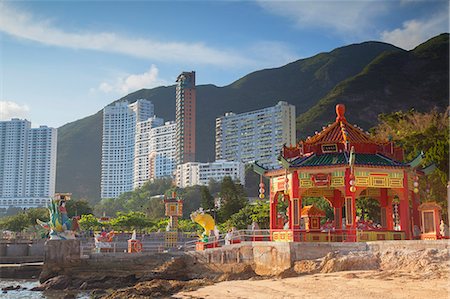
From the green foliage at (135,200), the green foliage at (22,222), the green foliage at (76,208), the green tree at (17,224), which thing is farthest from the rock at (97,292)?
the green foliage at (135,200)

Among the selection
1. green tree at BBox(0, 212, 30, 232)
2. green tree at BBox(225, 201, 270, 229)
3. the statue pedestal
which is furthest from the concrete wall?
green tree at BBox(0, 212, 30, 232)

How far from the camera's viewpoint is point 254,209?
5347 centimetres

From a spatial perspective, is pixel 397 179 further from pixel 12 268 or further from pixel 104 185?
pixel 104 185

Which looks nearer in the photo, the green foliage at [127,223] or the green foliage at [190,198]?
the green foliage at [127,223]

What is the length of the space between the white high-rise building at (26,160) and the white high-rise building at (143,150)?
3324 centimetres

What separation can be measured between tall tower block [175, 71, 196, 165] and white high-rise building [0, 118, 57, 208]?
133 ft

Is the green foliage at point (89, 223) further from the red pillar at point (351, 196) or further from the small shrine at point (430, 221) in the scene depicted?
the small shrine at point (430, 221)

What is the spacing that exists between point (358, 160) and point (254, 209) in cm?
2979

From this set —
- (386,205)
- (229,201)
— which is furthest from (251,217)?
(386,205)

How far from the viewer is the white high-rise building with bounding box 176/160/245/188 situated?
150m

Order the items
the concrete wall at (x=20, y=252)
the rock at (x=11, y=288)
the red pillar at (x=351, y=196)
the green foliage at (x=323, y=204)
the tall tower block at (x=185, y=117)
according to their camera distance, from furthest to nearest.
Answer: the tall tower block at (x=185, y=117) → the green foliage at (x=323, y=204) → the concrete wall at (x=20, y=252) → the rock at (x=11, y=288) → the red pillar at (x=351, y=196)

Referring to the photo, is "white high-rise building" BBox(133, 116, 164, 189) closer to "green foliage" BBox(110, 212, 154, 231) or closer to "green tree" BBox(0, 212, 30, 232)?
"green tree" BBox(0, 212, 30, 232)

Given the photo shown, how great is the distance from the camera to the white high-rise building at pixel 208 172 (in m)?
150

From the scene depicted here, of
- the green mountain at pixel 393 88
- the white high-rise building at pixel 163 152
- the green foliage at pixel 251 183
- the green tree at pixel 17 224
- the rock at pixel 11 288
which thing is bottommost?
the rock at pixel 11 288
